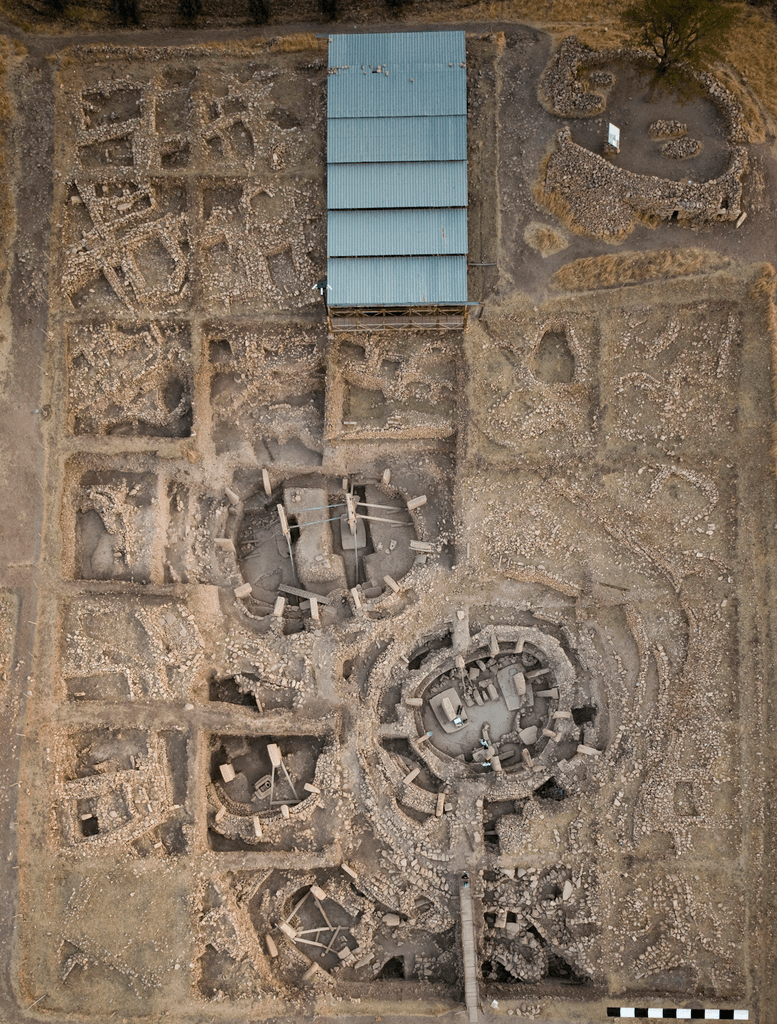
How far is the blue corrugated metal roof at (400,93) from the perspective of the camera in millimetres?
18391

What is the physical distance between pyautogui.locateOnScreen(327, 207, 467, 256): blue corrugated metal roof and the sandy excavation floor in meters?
1.62

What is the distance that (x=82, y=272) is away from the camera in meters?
19.7

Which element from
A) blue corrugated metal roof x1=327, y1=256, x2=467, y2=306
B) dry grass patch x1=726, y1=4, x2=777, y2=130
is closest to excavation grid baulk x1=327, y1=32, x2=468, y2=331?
blue corrugated metal roof x1=327, y1=256, x2=467, y2=306

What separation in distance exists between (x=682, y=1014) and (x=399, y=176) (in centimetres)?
2357

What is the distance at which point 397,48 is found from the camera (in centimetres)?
1858

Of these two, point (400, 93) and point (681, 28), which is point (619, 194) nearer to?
point (681, 28)

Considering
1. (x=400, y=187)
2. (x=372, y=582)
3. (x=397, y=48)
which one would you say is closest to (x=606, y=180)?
(x=400, y=187)

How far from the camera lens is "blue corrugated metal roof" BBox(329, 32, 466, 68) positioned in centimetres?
1852

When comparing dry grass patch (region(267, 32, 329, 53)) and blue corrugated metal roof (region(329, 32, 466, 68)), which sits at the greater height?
dry grass patch (region(267, 32, 329, 53))

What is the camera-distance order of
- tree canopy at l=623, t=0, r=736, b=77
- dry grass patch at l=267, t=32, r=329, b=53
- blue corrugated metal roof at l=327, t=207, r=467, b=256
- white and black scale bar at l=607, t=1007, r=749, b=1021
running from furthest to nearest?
1. dry grass patch at l=267, t=32, r=329, b=53
2. blue corrugated metal roof at l=327, t=207, r=467, b=256
3. white and black scale bar at l=607, t=1007, r=749, b=1021
4. tree canopy at l=623, t=0, r=736, b=77

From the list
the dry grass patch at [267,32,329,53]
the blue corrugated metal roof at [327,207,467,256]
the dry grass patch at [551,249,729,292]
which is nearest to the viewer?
the blue corrugated metal roof at [327,207,467,256]

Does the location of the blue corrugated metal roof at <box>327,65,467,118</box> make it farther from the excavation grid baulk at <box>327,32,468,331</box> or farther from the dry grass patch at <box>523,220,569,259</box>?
the dry grass patch at <box>523,220,569,259</box>

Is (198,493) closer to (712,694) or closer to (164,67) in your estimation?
(164,67)

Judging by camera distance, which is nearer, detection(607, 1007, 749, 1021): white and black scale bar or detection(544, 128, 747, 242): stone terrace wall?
detection(607, 1007, 749, 1021): white and black scale bar
